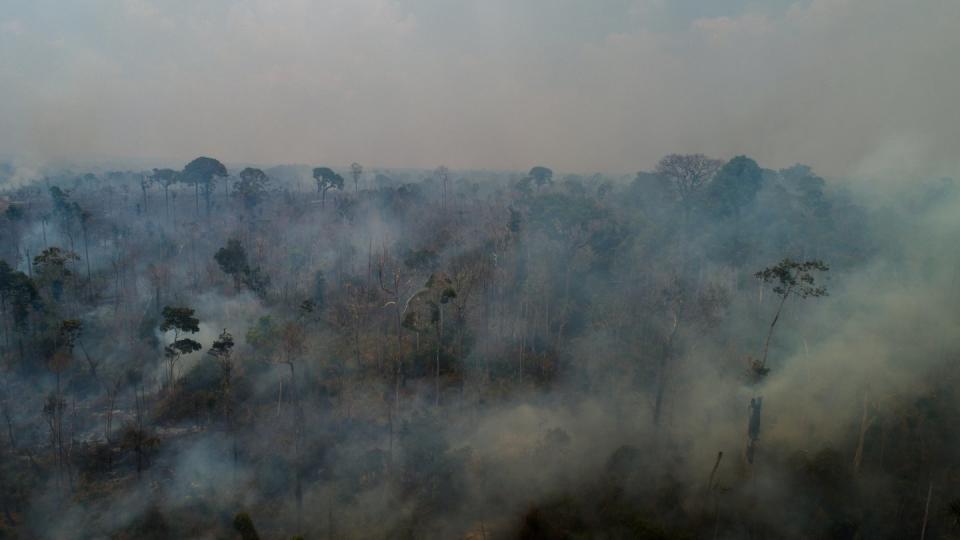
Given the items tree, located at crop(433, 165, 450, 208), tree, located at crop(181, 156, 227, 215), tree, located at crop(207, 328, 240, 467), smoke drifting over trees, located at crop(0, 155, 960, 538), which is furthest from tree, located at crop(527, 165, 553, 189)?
A: tree, located at crop(207, 328, 240, 467)

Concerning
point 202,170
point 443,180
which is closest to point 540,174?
point 443,180

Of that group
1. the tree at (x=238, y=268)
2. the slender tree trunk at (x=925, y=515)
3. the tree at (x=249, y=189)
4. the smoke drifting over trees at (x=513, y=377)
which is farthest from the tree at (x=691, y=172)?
the tree at (x=249, y=189)

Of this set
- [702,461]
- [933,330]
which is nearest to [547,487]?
[702,461]

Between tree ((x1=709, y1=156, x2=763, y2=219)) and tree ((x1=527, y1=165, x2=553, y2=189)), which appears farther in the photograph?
tree ((x1=527, y1=165, x2=553, y2=189))

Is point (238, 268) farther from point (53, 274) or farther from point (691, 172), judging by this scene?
point (691, 172)

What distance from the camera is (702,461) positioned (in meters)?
24.9

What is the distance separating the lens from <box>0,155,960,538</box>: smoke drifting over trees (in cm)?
2277

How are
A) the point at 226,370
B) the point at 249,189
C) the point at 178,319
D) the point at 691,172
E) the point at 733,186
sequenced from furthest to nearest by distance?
the point at 249,189, the point at 691,172, the point at 733,186, the point at 178,319, the point at 226,370

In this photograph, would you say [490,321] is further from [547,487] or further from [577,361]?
[547,487]

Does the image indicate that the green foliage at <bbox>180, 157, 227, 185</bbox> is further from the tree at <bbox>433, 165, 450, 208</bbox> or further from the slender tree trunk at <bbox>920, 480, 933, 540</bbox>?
the slender tree trunk at <bbox>920, 480, 933, 540</bbox>

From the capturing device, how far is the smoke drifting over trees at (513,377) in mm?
22766

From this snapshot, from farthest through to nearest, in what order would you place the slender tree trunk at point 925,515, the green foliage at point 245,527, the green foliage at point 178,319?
the green foliage at point 178,319
the green foliage at point 245,527
the slender tree trunk at point 925,515

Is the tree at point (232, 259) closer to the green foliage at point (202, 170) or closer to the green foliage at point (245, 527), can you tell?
the green foliage at point (245, 527)

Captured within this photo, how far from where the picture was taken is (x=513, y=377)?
31.2 meters
